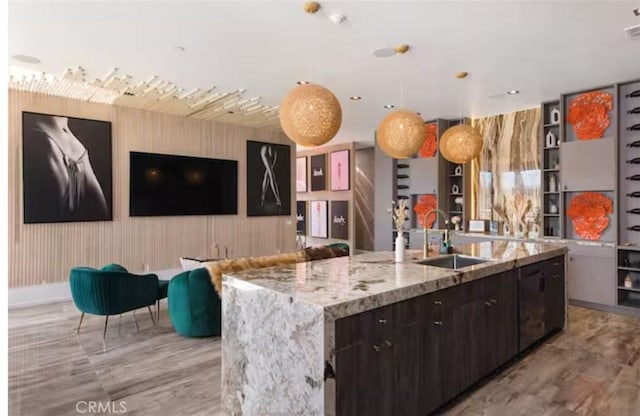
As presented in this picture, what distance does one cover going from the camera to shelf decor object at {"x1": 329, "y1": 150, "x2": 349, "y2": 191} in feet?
34.4

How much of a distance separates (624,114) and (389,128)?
3.83m

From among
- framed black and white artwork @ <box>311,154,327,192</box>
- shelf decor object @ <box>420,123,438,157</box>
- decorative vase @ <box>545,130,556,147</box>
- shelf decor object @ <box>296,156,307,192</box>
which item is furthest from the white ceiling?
shelf decor object @ <box>296,156,307,192</box>

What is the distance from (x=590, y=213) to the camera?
17.8ft

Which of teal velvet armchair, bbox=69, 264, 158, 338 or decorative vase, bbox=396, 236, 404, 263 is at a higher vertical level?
decorative vase, bbox=396, 236, 404, 263

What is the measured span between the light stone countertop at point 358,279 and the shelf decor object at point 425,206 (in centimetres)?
405

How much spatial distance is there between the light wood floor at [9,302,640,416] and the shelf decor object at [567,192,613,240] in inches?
54.7

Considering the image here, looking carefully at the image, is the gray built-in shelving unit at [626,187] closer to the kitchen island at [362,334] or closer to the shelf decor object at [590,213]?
the shelf decor object at [590,213]

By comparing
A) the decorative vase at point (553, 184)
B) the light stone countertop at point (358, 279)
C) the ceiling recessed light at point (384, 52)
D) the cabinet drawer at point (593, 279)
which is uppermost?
the ceiling recessed light at point (384, 52)

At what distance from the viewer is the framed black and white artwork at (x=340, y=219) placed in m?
10.5

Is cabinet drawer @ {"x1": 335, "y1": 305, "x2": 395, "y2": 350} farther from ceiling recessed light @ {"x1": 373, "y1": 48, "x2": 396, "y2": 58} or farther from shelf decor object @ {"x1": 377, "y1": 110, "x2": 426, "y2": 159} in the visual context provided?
ceiling recessed light @ {"x1": 373, "y1": 48, "x2": 396, "y2": 58}

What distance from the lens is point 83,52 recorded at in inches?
167

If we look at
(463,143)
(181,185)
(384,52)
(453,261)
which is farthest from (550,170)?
(181,185)

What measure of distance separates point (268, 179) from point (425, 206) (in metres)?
3.45

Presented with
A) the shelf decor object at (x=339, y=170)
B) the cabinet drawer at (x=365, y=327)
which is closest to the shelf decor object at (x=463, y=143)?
the cabinet drawer at (x=365, y=327)
